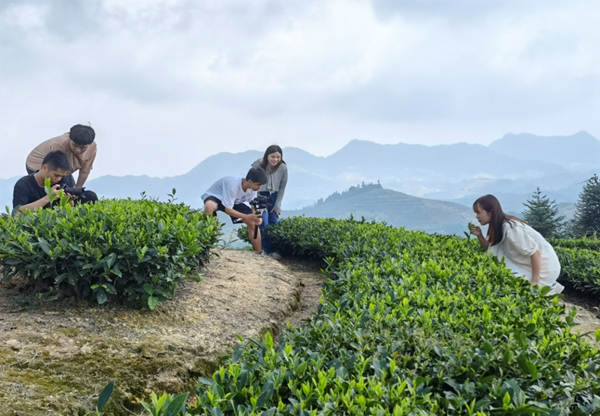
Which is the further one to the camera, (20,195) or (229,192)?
(229,192)

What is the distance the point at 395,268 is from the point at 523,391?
2168 millimetres

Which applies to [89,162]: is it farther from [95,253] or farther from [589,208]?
[589,208]

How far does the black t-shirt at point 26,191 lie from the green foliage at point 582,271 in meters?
7.45

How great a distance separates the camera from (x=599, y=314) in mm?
6219

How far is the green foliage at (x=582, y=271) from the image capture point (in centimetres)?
686

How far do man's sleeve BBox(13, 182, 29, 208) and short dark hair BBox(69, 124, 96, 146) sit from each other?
0.94 meters

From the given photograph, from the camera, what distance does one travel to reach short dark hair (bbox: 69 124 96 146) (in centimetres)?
600

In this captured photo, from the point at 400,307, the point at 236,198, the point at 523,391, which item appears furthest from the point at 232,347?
the point at 236,198

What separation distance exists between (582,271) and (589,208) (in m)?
12.4

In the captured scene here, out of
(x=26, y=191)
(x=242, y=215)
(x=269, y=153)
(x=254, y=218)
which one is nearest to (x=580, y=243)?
(x=269, y=153)

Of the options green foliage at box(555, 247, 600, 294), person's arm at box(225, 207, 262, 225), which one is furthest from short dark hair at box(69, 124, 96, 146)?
green foliage at box(555, 247, 600, 294)

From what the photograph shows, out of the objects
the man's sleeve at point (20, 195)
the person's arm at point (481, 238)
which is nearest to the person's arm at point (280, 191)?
the person's arm at point (481, 238)

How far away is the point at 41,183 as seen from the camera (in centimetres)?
542

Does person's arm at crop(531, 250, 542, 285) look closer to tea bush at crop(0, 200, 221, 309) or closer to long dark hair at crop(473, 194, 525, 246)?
long dark hair at crop(473, 194, 525, 246)
